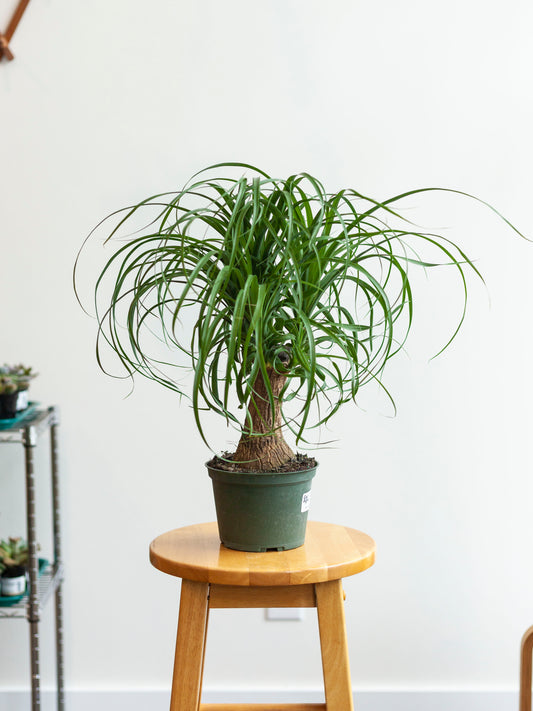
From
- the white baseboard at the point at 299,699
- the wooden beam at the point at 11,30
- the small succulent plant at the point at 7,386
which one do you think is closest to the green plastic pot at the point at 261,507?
the small succulent plant at the point at 7,386

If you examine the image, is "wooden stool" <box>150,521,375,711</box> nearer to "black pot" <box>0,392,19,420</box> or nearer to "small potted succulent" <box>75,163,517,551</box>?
"small potted succulent" <box>75,163,517,551</box>

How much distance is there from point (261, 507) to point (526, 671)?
57 cm

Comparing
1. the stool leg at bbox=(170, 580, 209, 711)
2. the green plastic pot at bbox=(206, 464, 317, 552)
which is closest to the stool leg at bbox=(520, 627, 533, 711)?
the green plastic pot at bbox=(206, 464, 317, 552)

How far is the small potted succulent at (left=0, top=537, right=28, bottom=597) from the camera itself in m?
1.55

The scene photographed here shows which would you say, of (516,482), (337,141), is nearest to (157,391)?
(337,141)

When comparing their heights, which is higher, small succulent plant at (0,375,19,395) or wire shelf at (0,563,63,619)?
small succulent plant at (0,375,19,395)

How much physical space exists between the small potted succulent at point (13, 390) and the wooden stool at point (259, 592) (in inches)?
23.5

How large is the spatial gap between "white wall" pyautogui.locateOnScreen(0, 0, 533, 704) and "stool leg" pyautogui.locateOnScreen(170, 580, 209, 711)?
2.34ft

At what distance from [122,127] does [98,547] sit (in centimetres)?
102

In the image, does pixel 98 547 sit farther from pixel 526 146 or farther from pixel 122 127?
pixel 526 146

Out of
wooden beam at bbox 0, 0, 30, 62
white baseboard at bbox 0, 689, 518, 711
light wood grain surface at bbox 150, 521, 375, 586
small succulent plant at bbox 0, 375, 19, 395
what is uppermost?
wooden beam at bbox 0, 0, 30, 62

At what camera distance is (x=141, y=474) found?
1.79 metres

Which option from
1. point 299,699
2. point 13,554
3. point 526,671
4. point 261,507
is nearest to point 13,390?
point 13,554

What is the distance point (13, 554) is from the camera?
1.58 meters
